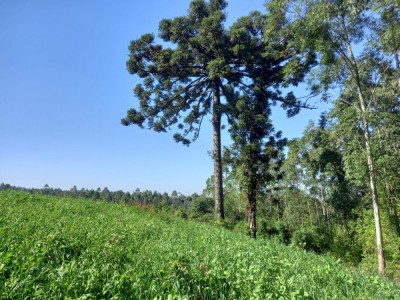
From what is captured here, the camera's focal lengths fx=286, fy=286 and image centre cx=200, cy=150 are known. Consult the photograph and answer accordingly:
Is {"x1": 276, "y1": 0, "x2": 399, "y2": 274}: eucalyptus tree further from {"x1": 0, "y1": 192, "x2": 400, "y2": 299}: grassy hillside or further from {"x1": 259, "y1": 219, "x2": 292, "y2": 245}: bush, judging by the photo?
{"x1": 259, "y1": 219, "x2": 292, "y2": 245}: bush

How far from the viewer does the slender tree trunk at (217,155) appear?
59.4 feet

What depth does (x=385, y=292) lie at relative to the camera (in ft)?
12.9

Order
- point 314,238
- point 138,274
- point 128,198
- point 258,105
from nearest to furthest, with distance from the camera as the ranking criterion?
point 138,274, point 128,198, point 258,105, point 314,238

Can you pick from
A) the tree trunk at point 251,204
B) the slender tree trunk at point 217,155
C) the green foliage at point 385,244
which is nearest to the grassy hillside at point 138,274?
the green foliage at point 385,244

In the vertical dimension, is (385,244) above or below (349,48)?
below

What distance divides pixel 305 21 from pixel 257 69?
7530 mm

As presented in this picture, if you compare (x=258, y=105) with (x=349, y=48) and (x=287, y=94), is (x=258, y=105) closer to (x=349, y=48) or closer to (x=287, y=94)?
(x=287, y=94)

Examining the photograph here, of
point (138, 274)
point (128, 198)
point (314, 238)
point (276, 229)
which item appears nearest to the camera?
point (138, 274)

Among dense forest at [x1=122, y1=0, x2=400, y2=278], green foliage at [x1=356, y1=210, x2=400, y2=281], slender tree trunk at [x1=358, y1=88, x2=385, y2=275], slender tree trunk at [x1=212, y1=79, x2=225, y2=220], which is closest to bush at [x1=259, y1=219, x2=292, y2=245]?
dense forest at [x1=122, y1=0, x2=400, y2=278]

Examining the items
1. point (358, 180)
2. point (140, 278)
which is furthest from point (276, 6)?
point (140, 278)

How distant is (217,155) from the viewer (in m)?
18.9

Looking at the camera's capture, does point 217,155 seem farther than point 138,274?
Yes

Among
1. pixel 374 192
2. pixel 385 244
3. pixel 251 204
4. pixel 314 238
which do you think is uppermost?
pixel 374 192

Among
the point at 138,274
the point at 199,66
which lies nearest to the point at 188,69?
the point at 199,66
